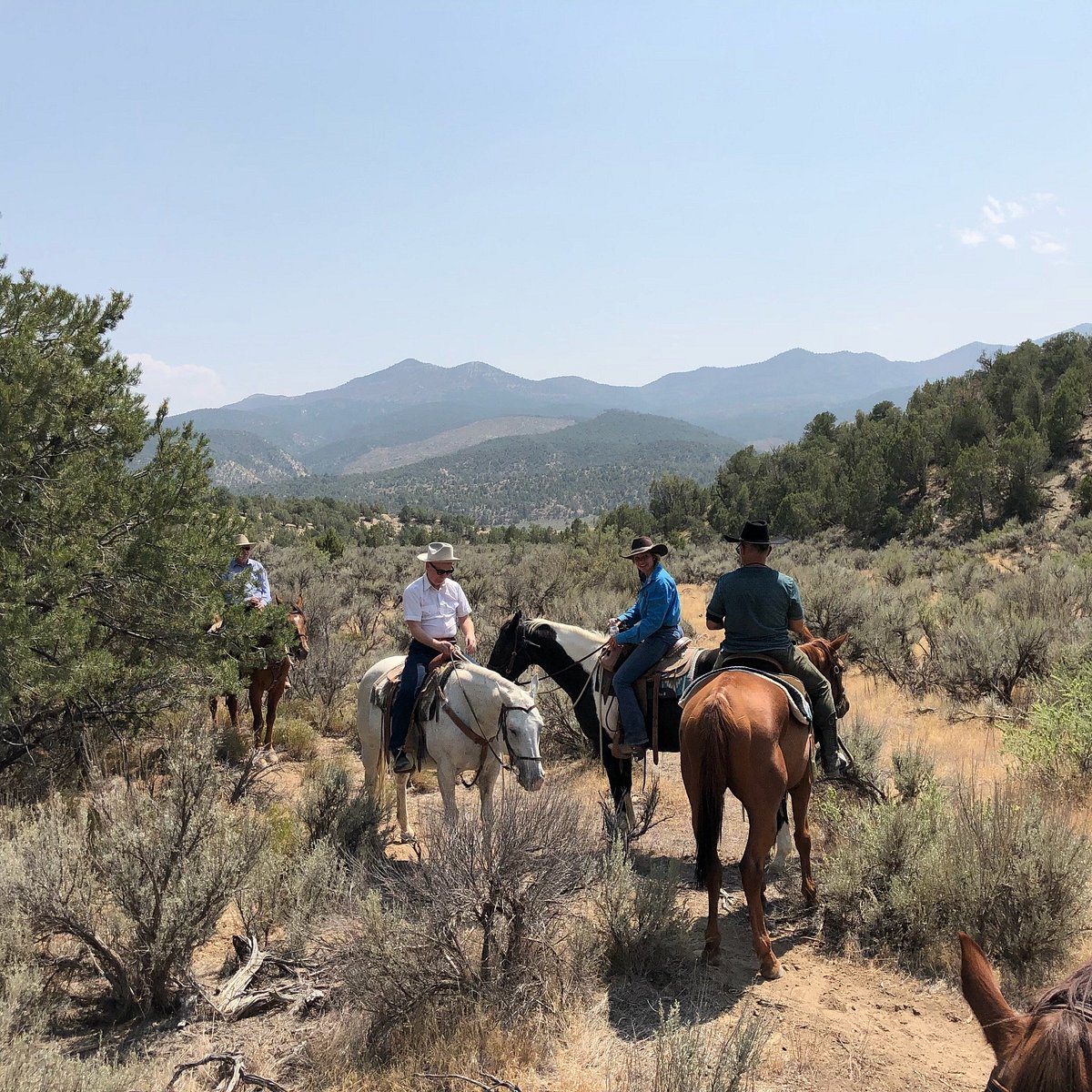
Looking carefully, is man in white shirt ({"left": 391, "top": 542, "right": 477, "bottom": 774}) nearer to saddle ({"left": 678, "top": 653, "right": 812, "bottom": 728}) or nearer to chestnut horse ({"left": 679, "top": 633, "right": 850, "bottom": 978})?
saddle ({"left": 678, "top": 653, "right": 812, "bottom": 728})

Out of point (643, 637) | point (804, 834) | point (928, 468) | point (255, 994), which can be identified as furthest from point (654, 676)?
point (928, 468)

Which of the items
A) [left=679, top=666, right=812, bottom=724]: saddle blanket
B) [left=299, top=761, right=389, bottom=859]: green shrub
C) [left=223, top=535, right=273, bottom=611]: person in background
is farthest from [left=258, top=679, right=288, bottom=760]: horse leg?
[left=679, top=666, right=812, bottom=724]: saddle blanket

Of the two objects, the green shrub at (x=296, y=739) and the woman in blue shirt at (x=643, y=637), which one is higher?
the woman in blue shirt at (x=643, y=637)

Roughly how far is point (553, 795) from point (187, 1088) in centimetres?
225

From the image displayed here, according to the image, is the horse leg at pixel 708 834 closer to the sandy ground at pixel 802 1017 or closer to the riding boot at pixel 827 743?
the sandy ground at pixel 802 1017

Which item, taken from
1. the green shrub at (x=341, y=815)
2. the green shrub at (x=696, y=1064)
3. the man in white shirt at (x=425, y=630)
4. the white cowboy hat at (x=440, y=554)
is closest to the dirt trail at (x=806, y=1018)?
the green shrub at (x=696, y=1064)

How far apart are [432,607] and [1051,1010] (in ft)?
16.7

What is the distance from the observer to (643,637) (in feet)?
20.2

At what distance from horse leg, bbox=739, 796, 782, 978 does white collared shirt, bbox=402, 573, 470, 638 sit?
2908 millimetres

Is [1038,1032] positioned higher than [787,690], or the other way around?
[1038,1032]

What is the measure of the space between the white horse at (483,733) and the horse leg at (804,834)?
1841 millimetres

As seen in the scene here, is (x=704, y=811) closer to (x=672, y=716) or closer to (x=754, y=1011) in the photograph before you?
(x=754, y=1011)

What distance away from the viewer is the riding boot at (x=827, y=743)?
219 inches

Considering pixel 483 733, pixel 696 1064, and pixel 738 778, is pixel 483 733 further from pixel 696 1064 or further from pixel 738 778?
pixel 696 1064
